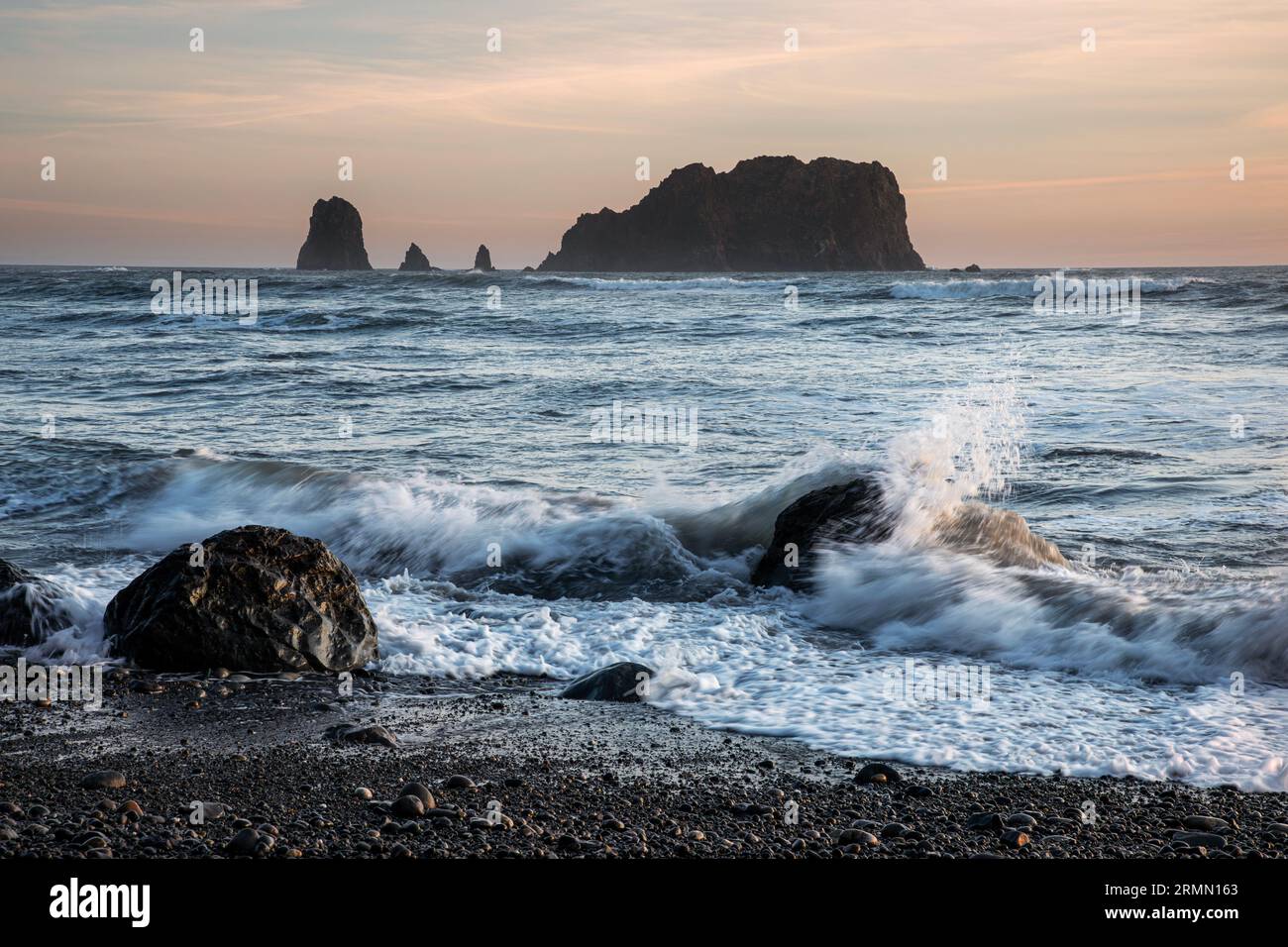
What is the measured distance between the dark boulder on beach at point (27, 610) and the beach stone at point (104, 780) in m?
2.66

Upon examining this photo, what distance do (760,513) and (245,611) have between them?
5.17 metres

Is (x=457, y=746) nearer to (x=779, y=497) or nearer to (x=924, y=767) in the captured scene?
(x=924, y=767)

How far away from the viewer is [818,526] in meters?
Answer: 9.34

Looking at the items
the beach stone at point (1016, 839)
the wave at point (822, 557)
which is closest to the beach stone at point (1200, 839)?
the beach stone at point (1016, 839)

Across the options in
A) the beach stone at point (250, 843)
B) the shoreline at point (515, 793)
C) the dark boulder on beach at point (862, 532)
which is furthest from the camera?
the dark boulder on beach at point (862, 532)

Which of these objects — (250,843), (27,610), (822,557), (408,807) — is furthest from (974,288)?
(250,843)

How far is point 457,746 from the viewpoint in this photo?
5562mm

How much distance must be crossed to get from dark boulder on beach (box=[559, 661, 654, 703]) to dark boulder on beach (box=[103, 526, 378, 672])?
151cm

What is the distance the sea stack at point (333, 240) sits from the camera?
135500 millimetres

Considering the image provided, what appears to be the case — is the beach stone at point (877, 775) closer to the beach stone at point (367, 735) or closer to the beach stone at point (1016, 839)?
the beach stone at point (1016, 839)

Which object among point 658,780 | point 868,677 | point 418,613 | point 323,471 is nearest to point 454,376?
point 323,471

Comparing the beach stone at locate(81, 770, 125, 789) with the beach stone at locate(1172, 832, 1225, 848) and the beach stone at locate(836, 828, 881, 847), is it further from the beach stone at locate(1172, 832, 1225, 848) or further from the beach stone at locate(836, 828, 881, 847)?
the beach stone at locate(1172, 832, 1225, 848)

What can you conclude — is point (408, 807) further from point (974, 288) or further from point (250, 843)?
point (974, 288)

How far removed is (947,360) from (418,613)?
58.9 ft
